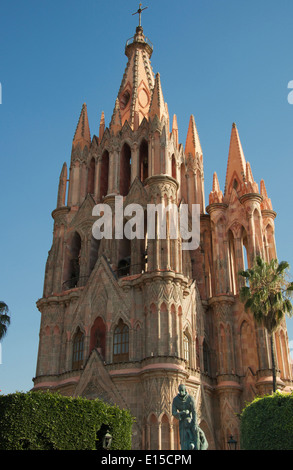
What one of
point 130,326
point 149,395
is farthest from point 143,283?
point 149,395

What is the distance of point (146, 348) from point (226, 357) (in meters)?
6.30

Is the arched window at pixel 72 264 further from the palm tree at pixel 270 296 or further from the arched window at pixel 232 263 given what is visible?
the palm tree at pixel 270 296

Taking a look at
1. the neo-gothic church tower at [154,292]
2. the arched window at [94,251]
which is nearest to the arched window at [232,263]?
the neo-gothic church tower at [154,292]

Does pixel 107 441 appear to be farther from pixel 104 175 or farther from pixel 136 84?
pixel 136 84

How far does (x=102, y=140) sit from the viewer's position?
1773 inches

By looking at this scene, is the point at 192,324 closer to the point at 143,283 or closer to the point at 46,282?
the point at 143,283

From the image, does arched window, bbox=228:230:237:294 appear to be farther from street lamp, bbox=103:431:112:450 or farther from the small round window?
street lamp, bbox=103:431:112:450

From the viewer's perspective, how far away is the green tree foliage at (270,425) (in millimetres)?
22891

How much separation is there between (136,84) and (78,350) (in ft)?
77.3

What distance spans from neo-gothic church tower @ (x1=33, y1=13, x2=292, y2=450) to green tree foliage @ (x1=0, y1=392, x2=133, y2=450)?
19.6 ft

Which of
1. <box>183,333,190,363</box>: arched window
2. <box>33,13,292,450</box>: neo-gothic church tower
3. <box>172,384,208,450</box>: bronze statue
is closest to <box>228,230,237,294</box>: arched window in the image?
<box>33,13,292,450</box>: neo-gothic church tower

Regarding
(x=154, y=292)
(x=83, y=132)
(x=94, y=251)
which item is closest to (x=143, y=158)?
(x=83, y=132)

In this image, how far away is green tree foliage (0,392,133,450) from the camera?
21.9 metres
